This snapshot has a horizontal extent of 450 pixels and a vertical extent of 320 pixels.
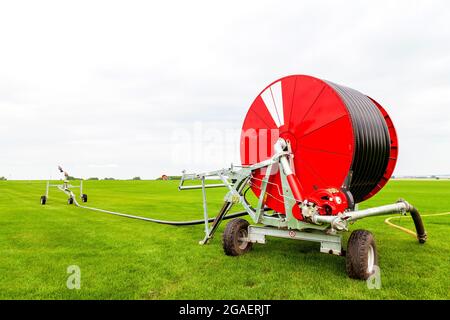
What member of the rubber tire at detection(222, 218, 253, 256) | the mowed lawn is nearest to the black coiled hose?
the mowed lawn

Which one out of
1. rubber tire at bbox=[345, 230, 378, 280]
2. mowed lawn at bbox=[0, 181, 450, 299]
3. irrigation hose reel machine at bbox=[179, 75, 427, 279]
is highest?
irrigation hose reel machine at bbox=[179, 75, 427, 279]

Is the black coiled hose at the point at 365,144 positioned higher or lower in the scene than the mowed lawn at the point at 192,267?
higher

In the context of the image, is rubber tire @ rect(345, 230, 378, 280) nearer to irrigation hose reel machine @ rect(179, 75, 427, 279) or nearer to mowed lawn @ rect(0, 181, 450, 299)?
irrigation hose reel machine @ rect(179, 75, 427, 279)

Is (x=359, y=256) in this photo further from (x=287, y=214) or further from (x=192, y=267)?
(x=192, y=267)

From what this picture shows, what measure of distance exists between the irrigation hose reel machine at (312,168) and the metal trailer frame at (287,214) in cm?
2

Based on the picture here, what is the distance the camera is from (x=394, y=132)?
28.8 ft

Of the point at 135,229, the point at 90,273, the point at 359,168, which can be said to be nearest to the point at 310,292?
the point at 359,168

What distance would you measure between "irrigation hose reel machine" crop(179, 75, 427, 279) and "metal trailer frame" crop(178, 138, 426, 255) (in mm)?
16

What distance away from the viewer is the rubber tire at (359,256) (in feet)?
18.9

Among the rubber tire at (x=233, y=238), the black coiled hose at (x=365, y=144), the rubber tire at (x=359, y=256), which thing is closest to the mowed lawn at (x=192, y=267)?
the rubber tire at (x=359, y=256)

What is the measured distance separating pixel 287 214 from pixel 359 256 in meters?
1.55

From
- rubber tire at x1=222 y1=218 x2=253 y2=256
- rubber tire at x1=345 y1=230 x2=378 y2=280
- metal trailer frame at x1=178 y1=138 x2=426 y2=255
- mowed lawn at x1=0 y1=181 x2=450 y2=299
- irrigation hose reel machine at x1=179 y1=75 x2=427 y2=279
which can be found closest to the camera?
mowed lawn at x1=0 y1=181 x2=450 y2=299

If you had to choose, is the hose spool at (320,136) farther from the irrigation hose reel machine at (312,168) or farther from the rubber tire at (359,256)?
the rubber tire at (359,256)

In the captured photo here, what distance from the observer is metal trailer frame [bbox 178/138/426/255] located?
597 cm
